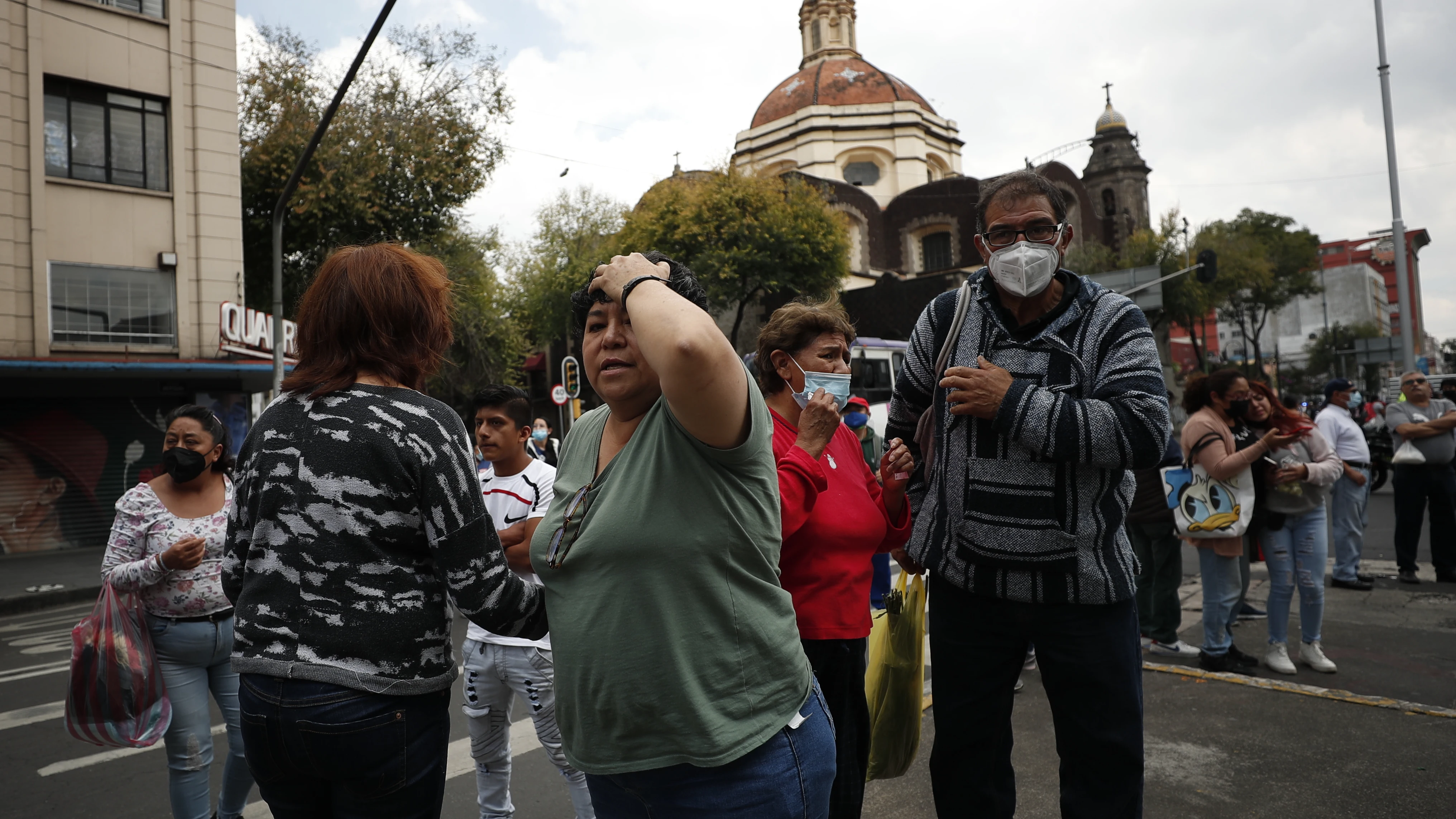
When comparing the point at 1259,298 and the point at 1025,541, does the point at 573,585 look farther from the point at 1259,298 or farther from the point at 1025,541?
the point at 1259,298

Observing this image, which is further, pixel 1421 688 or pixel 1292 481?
pixel 1292 481

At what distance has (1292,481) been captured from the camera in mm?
5305

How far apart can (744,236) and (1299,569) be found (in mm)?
25671

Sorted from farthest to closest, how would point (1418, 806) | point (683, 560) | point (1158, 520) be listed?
point (1158, 520) → point (1418, 806) → point (683, 560)

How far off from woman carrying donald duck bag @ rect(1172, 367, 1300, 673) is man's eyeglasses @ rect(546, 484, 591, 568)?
4.75m

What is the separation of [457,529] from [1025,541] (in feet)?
4.95

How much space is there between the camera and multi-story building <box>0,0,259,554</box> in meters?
13.9

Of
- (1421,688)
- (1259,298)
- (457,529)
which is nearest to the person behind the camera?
(457,529)

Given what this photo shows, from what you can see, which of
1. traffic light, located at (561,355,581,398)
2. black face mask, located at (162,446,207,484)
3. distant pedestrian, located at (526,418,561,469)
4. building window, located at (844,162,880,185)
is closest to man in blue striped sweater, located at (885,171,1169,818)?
black face mask, located at (162,446,207,484)

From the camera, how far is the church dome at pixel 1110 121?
165 feet

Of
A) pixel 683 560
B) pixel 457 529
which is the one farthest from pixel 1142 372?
pixel 457 529

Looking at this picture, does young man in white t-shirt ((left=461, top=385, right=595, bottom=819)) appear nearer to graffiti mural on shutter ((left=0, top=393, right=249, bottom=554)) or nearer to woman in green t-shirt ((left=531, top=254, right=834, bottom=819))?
woman in green t-shirt ((left=531, top=254, right=834, bottom=819))

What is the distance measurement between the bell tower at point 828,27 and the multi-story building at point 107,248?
42.9 m

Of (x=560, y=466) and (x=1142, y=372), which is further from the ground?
(x=1142, y=372)
